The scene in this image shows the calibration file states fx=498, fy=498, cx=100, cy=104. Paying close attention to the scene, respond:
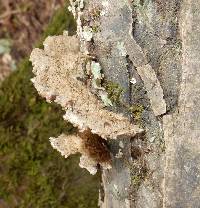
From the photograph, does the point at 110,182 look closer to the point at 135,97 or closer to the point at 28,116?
the point at 135,97

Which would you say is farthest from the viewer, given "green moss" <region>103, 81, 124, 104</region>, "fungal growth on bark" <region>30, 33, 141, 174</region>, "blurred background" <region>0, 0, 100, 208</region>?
Result: "blurred background" <region>0, 0, 100, 208</region>

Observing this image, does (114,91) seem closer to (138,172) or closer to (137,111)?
(137,111)

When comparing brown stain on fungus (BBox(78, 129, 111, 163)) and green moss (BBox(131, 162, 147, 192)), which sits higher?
brown stain on fungus (BBox(78, 129, 111, 163))

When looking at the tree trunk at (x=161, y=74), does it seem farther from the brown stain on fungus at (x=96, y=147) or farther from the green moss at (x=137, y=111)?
the brown stain on fungus at (x=96, y=147)

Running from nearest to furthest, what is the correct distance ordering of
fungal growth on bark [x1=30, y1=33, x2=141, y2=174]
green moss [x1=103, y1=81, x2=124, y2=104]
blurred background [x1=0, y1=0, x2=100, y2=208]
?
fungal growth on bark [x1=30, y1=33, x2=141, y2=174] < green moss [x1=103, y1=81, x2=124, y2=104] < blurred background [x1=0, y1=0, x2=100, y2=208]

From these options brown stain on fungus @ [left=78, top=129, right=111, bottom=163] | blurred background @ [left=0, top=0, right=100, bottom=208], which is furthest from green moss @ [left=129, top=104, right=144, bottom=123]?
blurred background @ [left=0, top=0, right=100, bottom=208]

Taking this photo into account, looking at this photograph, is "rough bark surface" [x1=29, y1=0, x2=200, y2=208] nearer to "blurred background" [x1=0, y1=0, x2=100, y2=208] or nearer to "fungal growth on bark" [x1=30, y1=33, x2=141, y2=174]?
"fungal growth on bark" [x1=30, y1=33, x2=141, y2=174]

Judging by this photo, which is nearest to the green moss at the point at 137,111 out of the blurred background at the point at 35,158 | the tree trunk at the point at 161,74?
the tree trunk at the point at 161,74
